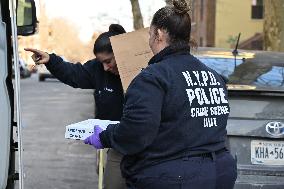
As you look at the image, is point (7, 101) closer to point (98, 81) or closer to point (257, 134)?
point (98, 81)

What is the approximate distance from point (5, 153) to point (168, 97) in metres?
1.13

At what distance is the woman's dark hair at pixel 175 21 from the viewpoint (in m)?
3.17

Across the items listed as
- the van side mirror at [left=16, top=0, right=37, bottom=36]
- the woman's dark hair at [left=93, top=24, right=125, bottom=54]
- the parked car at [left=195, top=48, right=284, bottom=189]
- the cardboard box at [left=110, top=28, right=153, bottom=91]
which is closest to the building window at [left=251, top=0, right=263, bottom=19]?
the parked car at [left=195, top=48, right=284, bottom=189]

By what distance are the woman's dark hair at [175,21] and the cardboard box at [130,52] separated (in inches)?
44.1

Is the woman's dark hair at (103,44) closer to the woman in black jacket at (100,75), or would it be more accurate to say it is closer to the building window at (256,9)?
the woman in black jacket at (100,75)

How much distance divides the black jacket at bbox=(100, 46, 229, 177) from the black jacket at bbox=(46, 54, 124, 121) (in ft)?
4.30

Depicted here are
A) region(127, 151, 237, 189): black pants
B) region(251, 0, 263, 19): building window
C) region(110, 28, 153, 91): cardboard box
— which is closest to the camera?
region(127, 151, 237, 189): black pants

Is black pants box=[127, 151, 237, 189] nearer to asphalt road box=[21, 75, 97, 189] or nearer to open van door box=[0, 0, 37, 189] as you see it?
open van door box=[0, 0, 37, 189]

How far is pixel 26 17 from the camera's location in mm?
4152

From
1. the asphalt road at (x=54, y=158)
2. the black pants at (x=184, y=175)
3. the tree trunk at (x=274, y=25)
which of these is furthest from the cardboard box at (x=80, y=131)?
the tree trunk at (x=274, y=25)

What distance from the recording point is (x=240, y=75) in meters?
5.75

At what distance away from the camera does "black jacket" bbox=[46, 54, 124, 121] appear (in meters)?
4.55

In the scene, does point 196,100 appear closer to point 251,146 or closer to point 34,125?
point 251,146

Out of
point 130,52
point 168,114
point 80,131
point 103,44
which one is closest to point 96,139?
point 80,131
